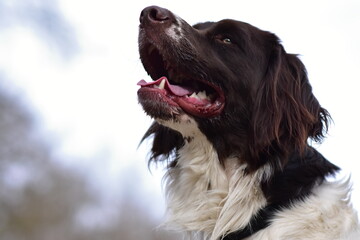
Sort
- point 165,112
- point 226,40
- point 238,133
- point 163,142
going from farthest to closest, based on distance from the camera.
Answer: point 163,142 → point 226,40 → point 238,133 → point 165,112

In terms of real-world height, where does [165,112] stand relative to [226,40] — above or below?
below

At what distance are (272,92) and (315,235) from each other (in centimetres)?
103

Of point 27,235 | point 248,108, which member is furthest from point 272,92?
point 27,235

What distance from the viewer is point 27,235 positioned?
26.9 metres

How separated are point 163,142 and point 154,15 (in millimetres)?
1015

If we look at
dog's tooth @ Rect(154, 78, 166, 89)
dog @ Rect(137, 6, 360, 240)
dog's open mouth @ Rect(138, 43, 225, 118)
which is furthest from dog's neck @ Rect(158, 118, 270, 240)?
dog's tooth @ Rect(154, 78, 166, 89)

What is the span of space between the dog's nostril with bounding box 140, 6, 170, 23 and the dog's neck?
687 mm

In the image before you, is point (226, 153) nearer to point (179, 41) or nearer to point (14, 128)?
point (179, 41)

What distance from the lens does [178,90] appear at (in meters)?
4.20

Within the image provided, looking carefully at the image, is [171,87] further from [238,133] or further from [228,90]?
[238,133]

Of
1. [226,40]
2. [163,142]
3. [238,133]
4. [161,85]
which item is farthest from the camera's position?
[163,142]

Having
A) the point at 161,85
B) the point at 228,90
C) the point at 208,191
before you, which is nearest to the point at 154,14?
the point at 161,85

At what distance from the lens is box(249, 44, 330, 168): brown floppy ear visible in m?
4.13

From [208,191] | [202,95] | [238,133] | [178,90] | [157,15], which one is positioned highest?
[157,15]
